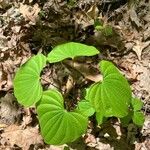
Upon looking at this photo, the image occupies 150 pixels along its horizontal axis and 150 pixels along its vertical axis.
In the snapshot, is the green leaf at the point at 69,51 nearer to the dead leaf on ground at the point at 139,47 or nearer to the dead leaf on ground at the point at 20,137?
the dead leaf on ground at the point at 20,137

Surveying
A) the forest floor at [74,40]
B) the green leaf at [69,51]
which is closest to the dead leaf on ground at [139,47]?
the forest floor at [74,40]

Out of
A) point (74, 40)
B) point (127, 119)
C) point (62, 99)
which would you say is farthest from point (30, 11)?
point (127, 119)

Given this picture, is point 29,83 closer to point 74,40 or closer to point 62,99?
point 62,99

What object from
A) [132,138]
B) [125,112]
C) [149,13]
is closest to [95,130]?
[132,138]

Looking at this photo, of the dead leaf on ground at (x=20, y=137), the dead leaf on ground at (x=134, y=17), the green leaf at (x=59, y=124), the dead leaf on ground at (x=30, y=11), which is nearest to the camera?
the green leaf at (x=59, y=124)

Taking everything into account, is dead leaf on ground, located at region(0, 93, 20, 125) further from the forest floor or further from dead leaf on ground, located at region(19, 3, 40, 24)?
dead leaf on ground, located at region(19, 3, 40, 24)

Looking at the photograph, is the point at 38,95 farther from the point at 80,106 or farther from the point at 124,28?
the point at 124,28
